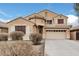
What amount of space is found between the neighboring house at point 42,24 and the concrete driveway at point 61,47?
4.8 inches

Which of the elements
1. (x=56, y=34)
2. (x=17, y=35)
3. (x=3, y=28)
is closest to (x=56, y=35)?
(x=56, y=34)

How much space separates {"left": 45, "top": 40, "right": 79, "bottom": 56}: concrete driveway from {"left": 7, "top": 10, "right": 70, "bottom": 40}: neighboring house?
0.12 metres

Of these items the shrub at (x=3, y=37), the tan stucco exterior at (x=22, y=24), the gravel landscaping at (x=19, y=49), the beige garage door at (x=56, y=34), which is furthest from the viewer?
the beige garage door at (x=56, y=34)

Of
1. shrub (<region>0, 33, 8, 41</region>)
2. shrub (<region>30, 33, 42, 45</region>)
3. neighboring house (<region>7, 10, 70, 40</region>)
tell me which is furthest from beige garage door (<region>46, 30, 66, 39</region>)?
shrub (<region>0, 33, 8, 41</region>)

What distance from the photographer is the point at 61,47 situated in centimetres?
547

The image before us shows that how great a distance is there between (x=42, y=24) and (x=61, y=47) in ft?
1.95

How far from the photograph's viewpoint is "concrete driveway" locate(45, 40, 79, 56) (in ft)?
17.3

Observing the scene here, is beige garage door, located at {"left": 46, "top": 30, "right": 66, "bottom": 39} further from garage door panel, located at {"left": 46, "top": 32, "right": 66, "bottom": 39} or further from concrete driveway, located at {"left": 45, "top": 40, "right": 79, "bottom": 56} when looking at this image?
concrete driveway, located at {"left": 45, "top": 40, "right": 79, "bottom": 56}

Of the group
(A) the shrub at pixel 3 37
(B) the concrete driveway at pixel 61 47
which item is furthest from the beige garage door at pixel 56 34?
(A) the shrub at pixel 3 37

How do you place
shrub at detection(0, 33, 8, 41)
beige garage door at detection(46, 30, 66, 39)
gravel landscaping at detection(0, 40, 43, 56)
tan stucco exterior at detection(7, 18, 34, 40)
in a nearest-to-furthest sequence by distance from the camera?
gravel landscaping at detection(0, 40, 43, 56) → shrub at detection(0, 33, 8, 41) → tan stucco exterior at detection(7, 18, 34, 40) → beige garage door at detection(46, 30, 66, 39)

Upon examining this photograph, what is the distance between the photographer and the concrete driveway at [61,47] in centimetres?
528

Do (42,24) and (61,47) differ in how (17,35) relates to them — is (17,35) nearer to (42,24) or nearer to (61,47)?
(42,24)

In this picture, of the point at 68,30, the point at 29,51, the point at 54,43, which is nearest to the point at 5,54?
the point at 29,51

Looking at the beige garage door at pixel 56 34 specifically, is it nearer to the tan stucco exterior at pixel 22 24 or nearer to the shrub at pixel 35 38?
the shrub at pixel 35 38
